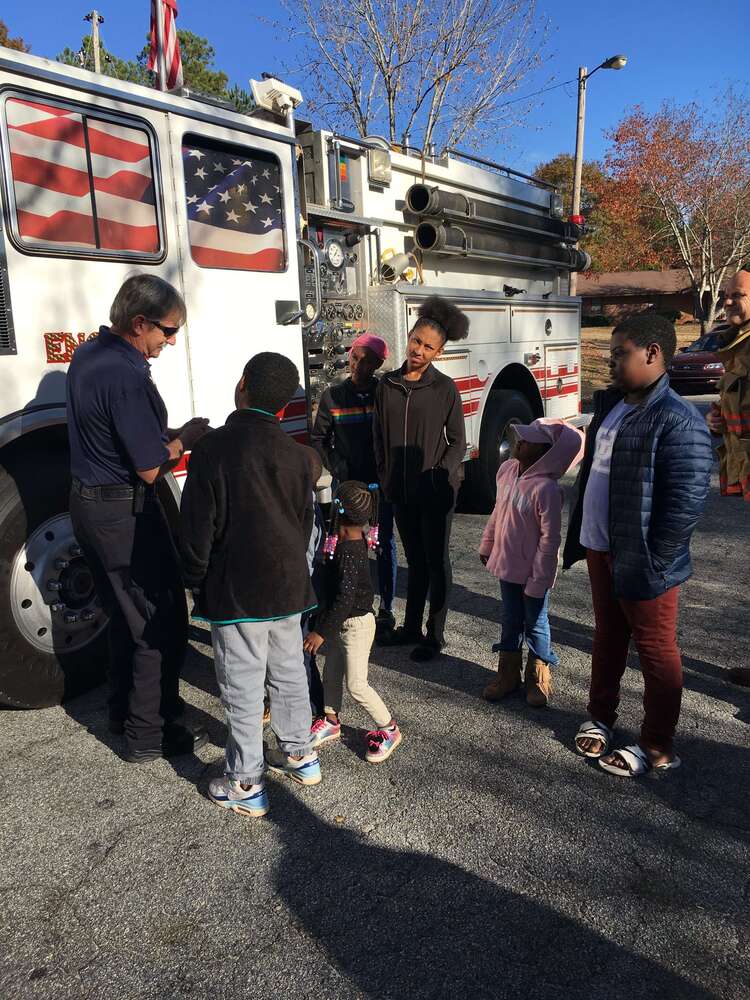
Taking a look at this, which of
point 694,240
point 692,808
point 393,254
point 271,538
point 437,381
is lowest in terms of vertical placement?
point 692,808

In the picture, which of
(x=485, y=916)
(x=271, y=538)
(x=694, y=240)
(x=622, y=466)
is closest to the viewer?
(x=485, y=916)

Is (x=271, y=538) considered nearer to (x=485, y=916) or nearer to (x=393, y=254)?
(x=485, y=916)

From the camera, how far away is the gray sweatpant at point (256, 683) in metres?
2.67

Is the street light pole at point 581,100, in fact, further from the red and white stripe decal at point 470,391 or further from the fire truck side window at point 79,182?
the fire truck side window at point 79,182

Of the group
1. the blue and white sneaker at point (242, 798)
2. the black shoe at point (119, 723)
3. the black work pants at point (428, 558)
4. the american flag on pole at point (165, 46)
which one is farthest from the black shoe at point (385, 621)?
the american flag on pole at point (165, 46)

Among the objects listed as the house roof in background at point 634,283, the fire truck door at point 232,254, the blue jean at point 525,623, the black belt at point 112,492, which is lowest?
the blue jean at point 525,623

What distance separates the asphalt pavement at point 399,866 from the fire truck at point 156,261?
0.64 metres

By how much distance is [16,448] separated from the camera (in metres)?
3.37

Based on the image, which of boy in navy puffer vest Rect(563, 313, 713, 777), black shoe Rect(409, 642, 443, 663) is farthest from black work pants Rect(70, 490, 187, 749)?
boy in navy puffer vest Rect(563, 313, 713, 777)

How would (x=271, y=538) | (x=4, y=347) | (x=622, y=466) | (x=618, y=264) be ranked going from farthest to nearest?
(x=618, y=264), (x=4, y=347), (x=622, y=466), (x=271, y=538)

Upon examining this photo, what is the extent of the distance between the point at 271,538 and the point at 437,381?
172cm

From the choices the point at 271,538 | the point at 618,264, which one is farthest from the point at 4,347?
the point at 618,264

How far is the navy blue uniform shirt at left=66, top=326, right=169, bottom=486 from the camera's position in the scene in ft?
9.05

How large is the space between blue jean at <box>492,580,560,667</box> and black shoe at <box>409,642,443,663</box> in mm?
527
